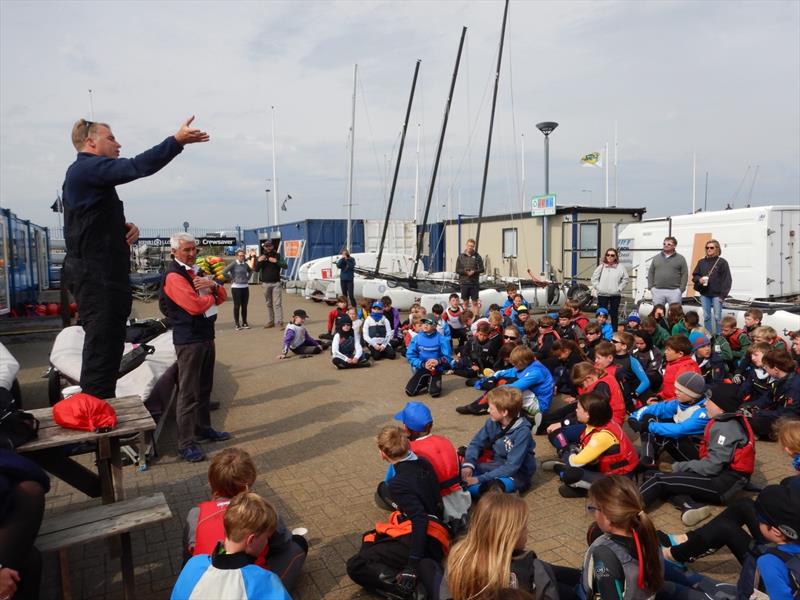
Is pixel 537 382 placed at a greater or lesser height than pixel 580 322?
lesser

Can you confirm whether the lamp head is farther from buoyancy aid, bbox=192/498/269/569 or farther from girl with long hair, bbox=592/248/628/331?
buoyancy aid, bbox=192/498/269/569

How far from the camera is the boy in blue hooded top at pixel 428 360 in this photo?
7.61 m

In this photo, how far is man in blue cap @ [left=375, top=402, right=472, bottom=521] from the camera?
3.58m

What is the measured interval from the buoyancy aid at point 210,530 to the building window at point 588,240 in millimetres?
16284

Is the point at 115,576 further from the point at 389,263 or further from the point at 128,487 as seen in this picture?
the point at 389,263

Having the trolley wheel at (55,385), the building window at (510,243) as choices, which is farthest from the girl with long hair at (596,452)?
the building window at (510,243)

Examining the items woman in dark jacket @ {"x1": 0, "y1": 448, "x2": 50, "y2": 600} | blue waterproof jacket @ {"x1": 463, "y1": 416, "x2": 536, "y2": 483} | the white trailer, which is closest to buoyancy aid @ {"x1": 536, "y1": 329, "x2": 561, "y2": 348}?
blue waterproof jacket @ {"x1": 463, "y1": 416, "x2": 536, "y2": 483}

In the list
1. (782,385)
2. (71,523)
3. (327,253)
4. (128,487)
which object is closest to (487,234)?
(327,253)

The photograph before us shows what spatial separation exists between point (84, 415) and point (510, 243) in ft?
59.7

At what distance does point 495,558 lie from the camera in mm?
2270

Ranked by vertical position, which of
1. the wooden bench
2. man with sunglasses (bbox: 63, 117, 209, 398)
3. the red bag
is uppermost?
man with sunglasses (bbox: 63, 117, 209, 398)

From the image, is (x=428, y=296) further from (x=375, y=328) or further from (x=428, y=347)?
(x=428, y=347)

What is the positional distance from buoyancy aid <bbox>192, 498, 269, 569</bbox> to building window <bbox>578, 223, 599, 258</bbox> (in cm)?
1628

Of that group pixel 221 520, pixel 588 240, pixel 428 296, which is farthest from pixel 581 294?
pixel 221 520
